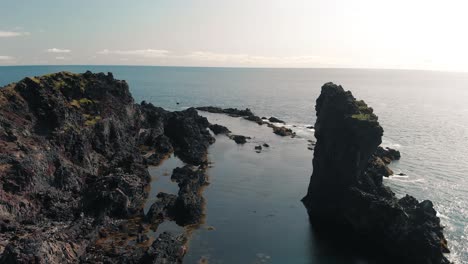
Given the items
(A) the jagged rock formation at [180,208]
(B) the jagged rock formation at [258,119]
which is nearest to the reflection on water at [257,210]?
(A) the jagged rock formation at [180,208]

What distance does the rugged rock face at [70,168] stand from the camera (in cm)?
4528

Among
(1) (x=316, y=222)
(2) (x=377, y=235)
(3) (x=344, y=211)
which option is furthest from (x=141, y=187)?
(2) (x=377, y=235)

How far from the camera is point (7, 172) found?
53219 mm

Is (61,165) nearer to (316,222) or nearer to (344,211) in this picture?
(316,222)

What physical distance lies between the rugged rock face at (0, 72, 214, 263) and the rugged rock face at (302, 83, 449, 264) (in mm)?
A: 30642

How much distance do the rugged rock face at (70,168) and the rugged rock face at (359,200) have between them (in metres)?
30.6

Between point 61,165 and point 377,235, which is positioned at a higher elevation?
point 61,165

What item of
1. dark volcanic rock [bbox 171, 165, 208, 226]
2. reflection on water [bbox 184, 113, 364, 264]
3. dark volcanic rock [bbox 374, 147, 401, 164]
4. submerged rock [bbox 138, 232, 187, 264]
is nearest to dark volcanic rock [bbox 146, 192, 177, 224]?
dark volcanic rock [bbox 171, 165, 208, 226]

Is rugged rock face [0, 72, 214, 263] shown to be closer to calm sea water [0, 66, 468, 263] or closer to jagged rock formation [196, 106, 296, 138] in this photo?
calm sea water [0, 66, 468, 263]

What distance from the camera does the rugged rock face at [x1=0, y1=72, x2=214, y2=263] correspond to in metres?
45.3

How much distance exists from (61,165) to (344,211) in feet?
159

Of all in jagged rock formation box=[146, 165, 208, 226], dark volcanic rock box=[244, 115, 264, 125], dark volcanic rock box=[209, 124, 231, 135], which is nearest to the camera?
jagged rock formation box=[146, 165, 208, 226]

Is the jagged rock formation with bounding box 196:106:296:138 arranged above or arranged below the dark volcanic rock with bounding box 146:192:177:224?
above

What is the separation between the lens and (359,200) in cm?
5597
